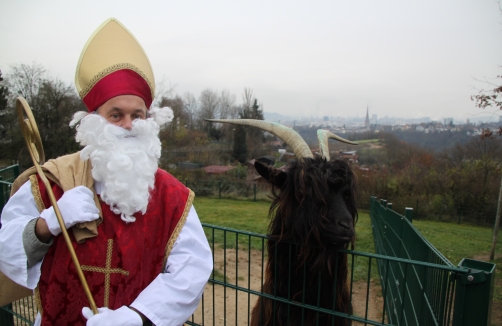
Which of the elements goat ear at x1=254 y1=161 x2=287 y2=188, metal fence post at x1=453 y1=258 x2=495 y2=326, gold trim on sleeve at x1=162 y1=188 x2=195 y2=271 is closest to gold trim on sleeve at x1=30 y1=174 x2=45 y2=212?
gold trim on sleeve at x1=162 y1=188 x2=195 y2=271

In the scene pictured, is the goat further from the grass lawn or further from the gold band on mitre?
the grass lawn

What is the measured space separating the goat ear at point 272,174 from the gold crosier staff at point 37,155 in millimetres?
1336

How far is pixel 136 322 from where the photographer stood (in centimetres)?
135

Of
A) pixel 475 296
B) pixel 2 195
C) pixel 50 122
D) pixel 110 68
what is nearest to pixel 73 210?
pixel 110 68

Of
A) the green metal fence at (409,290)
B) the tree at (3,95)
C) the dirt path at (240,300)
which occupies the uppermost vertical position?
the tree at (3,95)

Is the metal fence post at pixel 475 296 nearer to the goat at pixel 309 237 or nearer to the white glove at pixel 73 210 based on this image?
the goat at pixel 309 237

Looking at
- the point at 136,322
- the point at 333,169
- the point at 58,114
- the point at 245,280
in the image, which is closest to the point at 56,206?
the point at 136,322

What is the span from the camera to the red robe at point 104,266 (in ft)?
4.89

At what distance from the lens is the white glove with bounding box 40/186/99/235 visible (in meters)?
1.39

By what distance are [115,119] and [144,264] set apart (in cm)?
72

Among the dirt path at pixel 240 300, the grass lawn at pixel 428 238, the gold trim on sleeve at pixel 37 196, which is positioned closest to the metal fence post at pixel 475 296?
the gold trim on sleeve at pixel 37 196

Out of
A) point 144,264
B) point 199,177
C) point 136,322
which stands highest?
point 144,264

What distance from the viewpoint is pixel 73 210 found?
54.7 inches

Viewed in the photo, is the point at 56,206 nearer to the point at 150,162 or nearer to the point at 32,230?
the point at 32,230
